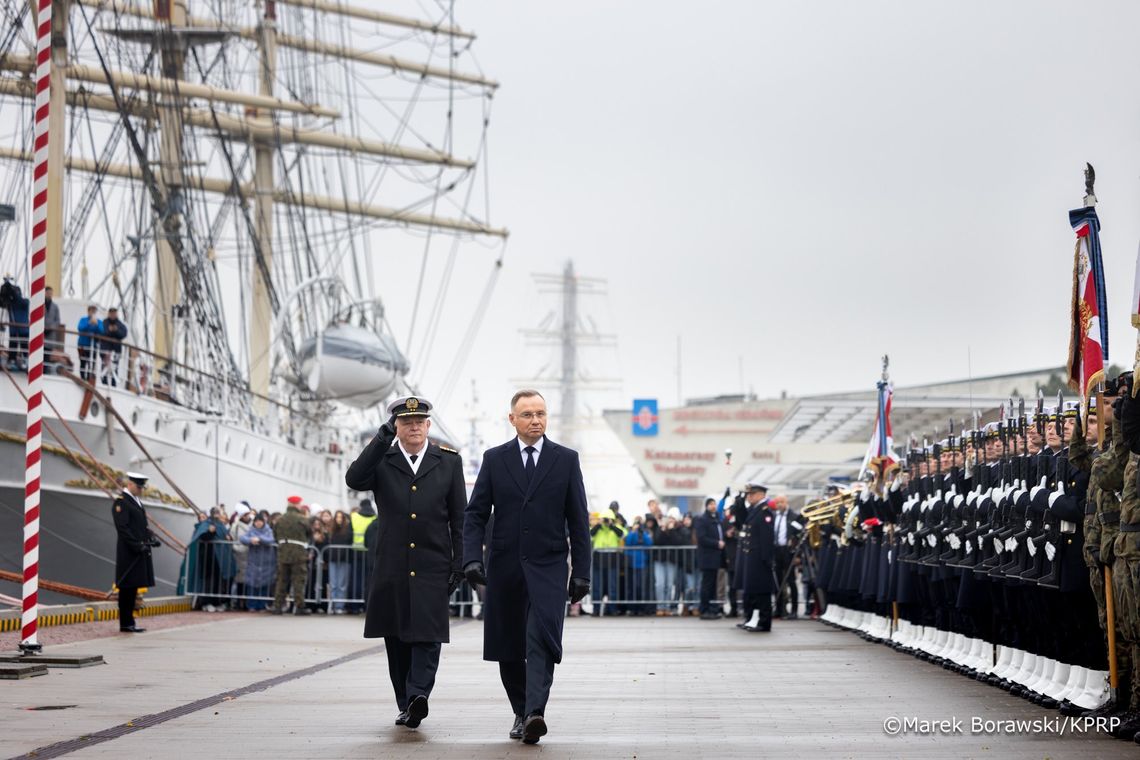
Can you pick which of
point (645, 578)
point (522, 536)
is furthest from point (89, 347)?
point (522, 536)

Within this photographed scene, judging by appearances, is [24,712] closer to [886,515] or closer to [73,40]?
[886,515]

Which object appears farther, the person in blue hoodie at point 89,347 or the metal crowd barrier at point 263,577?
the person in blue hoodie at point 89,347

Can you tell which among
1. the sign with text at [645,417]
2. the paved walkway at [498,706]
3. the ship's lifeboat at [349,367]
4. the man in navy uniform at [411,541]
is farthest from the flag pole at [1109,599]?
the sign with text at [645,417]

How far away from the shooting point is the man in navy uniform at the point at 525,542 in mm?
8977

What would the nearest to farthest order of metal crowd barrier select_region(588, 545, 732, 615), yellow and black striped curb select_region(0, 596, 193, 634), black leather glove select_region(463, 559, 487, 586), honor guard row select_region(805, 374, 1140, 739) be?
honor guard row select_region(805, 374, 1140, 739) < black leather glove select_region(463, 559, 487, 586) < yellow and black striped curb select_region(0, 596, 193, 634) < metal crowd barrier select_region(588, 545, 732, 615)

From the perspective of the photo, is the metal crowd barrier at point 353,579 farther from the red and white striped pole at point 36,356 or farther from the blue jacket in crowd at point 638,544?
the red and white striped pole at point 36,356

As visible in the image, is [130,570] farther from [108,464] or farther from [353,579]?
[108,464]

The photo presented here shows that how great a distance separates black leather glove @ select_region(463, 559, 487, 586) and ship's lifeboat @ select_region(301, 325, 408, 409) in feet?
119

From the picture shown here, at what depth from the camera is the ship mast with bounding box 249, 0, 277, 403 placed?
50.8m

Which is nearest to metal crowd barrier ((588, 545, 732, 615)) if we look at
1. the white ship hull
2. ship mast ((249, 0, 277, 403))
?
the white ship hull

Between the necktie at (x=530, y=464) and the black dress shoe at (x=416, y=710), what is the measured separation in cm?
135

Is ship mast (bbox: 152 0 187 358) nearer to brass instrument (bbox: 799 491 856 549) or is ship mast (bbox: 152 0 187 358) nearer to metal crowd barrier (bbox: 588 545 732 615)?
metal crowd barrier (bbox: 588 545 732 615)

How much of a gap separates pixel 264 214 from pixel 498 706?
139ft

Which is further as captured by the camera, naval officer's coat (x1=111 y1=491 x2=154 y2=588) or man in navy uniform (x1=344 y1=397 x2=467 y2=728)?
naval officer's coat (x1=111 y1=491 x2=154 y2=588)
